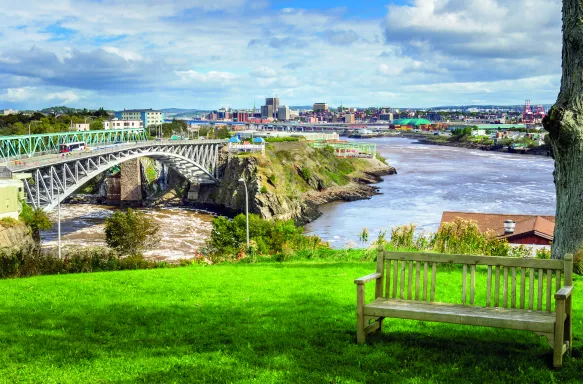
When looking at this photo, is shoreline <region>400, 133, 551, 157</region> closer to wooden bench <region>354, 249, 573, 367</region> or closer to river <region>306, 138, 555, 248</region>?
river <region>306, 138, 555, 248</region>

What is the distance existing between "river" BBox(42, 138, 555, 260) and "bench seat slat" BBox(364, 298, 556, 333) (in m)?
25.4

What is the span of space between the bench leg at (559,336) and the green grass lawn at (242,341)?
10cm

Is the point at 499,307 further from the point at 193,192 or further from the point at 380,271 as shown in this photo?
the point at 193,192

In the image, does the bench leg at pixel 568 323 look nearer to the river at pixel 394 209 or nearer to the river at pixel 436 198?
the river at pixel 394 209

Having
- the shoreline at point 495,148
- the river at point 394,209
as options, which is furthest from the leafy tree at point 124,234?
the shoreline at point 495,148

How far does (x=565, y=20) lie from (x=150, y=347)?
7.54 meters

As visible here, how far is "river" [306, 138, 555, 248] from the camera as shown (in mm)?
46438

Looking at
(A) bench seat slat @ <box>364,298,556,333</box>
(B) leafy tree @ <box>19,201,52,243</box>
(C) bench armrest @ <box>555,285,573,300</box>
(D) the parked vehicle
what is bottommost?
(B) leafy tree @ <box>19,201,52,243</box>

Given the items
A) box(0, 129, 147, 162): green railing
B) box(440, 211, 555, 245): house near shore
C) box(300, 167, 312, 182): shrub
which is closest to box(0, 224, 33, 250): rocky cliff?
box(0, 129, 147, 162): green railing

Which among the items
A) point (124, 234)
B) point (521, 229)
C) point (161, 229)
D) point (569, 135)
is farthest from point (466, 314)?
point (161, 229)

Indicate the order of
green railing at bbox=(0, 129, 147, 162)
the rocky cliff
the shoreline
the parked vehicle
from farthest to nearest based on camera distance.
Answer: the shoreline → the parked vehicle → green railing at bbox=(0, 129, 147, 162) → the rocky cliff

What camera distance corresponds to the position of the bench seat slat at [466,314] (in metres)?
5.28

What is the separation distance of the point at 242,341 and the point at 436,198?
5504cm

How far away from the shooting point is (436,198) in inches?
2338
